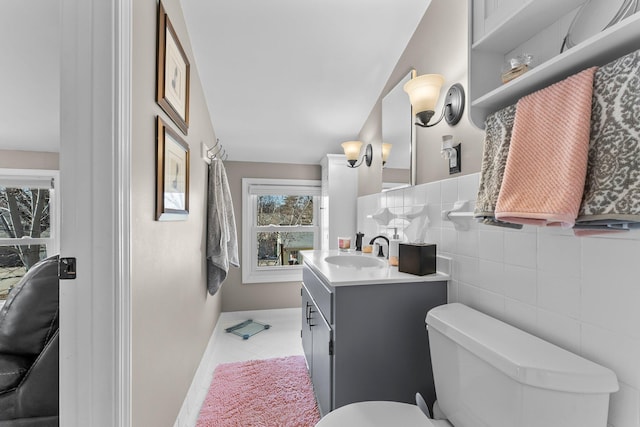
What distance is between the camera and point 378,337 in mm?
1304

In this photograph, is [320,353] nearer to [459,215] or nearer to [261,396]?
[261,396]

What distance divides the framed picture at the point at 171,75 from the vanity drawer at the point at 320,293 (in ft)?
3.65

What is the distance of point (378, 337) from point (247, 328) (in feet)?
6.46

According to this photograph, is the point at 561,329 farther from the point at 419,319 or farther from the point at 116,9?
the point at 116,9

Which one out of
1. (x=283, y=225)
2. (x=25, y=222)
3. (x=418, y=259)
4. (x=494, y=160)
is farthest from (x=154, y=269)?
(x=25, y=222)

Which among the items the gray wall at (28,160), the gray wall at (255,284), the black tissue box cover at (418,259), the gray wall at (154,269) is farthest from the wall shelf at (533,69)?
the gray wall at (28,160)

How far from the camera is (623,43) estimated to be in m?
0.59

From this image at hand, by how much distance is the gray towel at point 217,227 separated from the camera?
218 cm

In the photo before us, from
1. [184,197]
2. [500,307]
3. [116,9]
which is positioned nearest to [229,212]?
[184,197]

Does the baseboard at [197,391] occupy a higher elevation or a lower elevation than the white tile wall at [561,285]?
lower

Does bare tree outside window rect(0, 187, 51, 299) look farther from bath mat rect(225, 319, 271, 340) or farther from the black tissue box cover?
the black tissue box cover

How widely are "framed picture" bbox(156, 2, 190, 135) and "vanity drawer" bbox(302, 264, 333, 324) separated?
1113 mm

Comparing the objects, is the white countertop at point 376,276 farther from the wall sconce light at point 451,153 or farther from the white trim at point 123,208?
the white trim at point 123,208

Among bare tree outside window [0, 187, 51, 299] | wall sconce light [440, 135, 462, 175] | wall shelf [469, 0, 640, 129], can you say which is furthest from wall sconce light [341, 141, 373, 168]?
bare tree outside window [0, 187, 51, 299]
